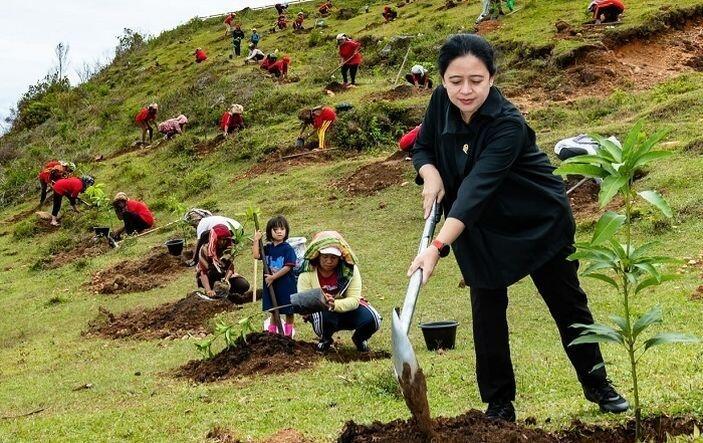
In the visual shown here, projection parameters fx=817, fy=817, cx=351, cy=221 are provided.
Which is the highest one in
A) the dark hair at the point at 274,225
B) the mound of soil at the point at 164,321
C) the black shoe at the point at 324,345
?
the dark hair at the point at 274,225

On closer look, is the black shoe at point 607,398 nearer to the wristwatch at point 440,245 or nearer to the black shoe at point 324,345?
the wristwatch at point 440,245

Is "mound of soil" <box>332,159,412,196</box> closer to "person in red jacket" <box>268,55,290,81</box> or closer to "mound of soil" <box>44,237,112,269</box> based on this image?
"mound of soil" <box>44,237,112,269</box>

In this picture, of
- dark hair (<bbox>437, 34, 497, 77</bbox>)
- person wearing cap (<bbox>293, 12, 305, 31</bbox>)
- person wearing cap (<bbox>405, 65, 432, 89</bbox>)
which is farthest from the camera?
person wearing cap (<bbox>293, 12, 305, 31</bbox>)

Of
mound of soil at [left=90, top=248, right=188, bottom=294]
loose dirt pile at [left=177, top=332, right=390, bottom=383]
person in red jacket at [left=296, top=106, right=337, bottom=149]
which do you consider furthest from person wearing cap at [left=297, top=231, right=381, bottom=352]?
person in red jacket at [left=296, top=106, right=337, bottom=149]

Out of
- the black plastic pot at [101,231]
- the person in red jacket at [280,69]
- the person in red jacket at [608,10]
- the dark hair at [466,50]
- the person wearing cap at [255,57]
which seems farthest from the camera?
the person wearing cap at [255,57]

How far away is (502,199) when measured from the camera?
11.6 feet

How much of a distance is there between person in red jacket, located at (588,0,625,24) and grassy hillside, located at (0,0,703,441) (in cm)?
39

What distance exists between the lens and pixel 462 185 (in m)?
3.47

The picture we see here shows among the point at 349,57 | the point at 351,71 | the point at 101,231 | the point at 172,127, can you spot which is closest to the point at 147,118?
the point at 172,127

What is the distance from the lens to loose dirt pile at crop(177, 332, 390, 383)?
671 cm

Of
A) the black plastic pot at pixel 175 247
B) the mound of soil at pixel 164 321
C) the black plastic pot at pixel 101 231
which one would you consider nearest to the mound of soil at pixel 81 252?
the black plastic pot at pixel 101 231

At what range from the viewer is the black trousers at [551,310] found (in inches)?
144

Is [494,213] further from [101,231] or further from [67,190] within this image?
[67,190]

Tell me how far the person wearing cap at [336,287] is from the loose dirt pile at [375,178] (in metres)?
8.69
